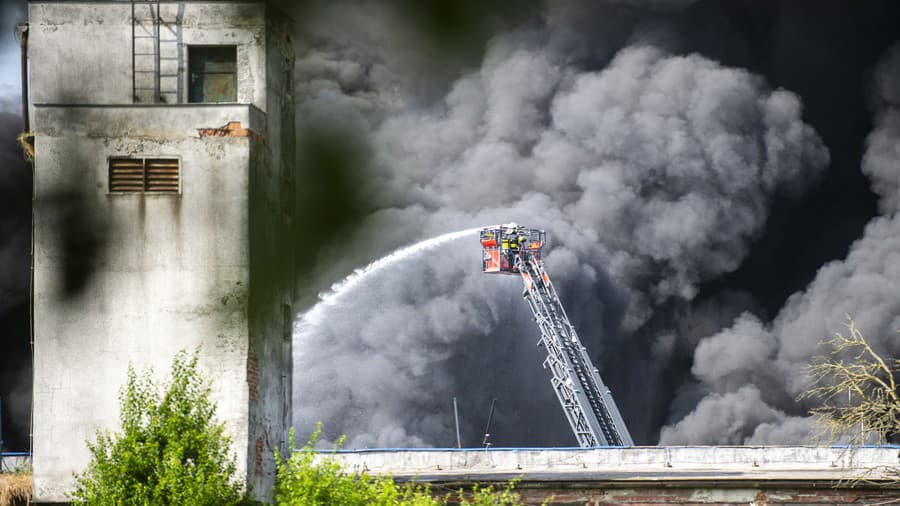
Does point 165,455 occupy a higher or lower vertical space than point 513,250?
lower

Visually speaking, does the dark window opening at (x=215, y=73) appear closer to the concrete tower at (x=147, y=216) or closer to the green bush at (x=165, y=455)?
the concrete tower at (x=147, y=216)

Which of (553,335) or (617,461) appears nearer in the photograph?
(617,461)

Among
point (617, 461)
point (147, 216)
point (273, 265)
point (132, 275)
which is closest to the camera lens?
point (132, 275)

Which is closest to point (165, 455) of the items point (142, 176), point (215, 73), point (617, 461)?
point (142, 176)

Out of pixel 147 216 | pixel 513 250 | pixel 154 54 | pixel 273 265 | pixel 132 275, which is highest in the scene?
pixel 513 250

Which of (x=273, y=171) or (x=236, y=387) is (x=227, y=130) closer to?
(x=273, y=171)

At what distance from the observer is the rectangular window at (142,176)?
23125 mm

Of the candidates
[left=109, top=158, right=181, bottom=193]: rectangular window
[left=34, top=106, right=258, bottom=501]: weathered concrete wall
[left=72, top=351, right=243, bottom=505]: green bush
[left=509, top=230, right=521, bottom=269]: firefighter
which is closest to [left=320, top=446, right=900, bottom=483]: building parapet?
[left=34, top=106, right=258, bottom=501]: weathered concrete wall

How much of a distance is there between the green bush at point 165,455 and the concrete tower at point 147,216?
3.23ft

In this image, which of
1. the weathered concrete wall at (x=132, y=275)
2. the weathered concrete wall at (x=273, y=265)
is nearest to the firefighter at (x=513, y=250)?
the weathered concrete wall at (x=273, y=265)

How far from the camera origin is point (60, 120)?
923 inches

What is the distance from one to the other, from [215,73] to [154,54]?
1235 mm

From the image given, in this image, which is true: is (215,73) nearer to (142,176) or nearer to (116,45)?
(116,45)

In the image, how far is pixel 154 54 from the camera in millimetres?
24453
